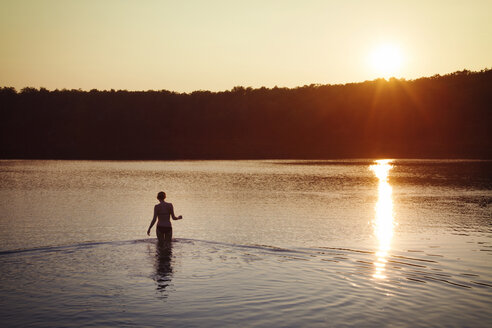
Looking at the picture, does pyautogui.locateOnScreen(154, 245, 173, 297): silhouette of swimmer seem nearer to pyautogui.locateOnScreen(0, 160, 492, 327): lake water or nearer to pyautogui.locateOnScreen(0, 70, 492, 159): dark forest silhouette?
pyautogui.locateOnScreen(0, 160, 492, 327): lake water

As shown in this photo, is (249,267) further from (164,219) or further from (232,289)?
(164,219)

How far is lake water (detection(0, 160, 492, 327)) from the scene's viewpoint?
11.5m

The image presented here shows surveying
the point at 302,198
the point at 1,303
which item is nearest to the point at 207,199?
the point at 302,198

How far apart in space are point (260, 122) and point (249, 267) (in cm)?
14862

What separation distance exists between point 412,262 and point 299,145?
128045 mm

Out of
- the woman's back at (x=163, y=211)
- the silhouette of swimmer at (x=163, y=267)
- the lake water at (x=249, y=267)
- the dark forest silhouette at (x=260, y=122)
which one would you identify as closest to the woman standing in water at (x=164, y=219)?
the woman's back at (x=163, y=211)

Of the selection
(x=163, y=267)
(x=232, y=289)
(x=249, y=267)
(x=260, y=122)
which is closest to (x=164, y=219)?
(x=163, y=267)

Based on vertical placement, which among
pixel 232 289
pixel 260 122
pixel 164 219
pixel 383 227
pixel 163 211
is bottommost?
pixel 232 289

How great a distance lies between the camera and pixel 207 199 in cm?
3741

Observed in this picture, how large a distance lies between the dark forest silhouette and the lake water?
96.8 m

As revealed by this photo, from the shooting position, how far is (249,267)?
51.5ft

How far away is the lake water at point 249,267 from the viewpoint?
454 inches

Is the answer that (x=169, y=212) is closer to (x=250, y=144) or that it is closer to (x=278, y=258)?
(x=278, y=258)

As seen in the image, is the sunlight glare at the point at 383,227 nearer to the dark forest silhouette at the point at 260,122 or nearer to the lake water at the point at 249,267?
the lake water at the point at 249,267
